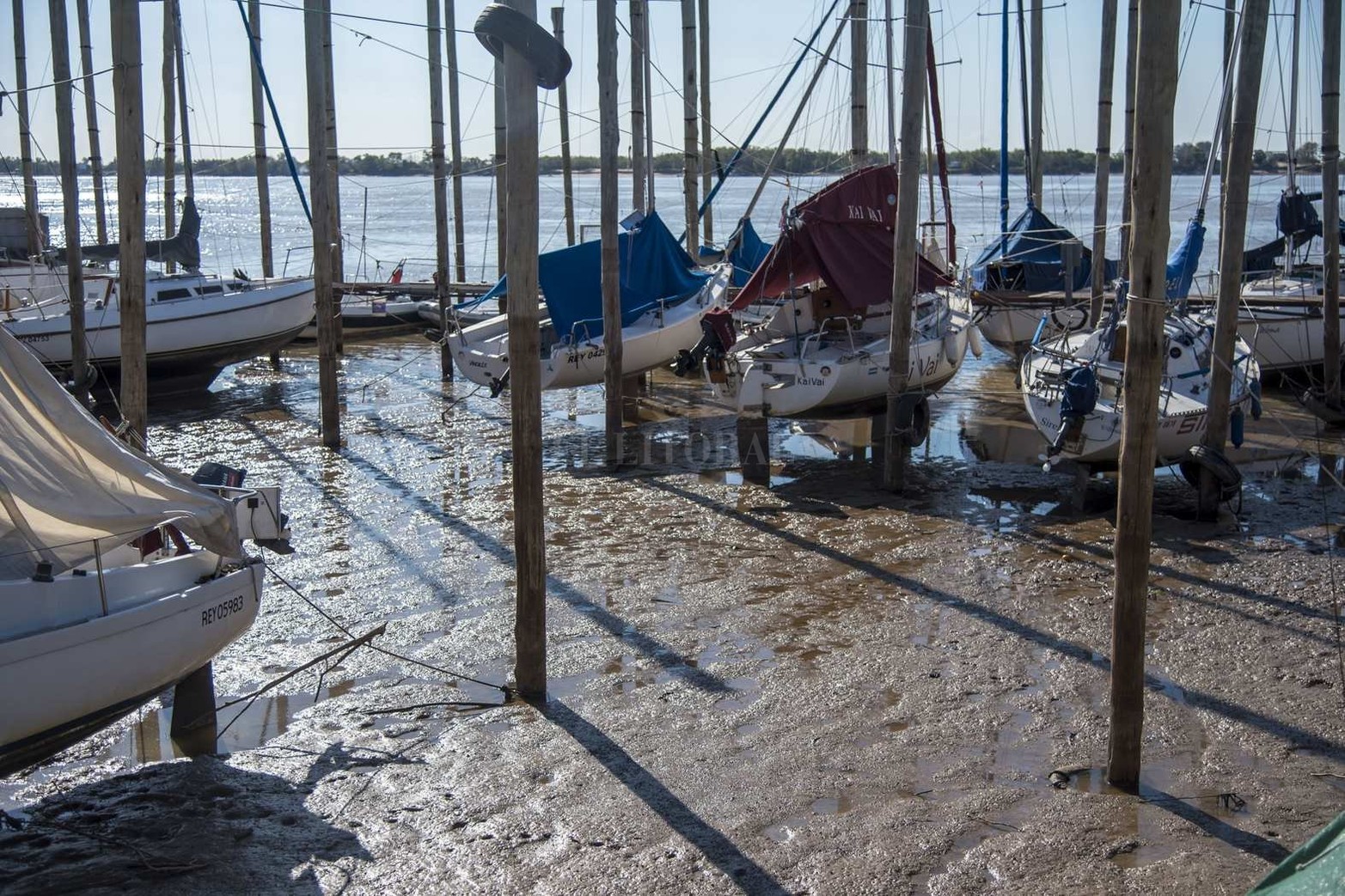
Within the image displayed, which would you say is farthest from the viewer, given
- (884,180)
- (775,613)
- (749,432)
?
(884,180)

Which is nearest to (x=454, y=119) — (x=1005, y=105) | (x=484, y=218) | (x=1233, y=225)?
(x=1005, y=105)

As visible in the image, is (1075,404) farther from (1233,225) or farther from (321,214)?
(321,214)

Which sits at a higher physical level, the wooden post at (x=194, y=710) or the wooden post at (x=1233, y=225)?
the wooden post at (x=1233, y=225)

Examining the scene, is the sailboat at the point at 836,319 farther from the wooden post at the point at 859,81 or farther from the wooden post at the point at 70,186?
the wooden post at the point at 70,186

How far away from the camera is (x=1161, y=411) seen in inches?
551

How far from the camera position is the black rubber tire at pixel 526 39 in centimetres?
765

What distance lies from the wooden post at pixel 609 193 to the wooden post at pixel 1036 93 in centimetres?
1313

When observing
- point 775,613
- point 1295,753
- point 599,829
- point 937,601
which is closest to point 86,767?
point 599,829

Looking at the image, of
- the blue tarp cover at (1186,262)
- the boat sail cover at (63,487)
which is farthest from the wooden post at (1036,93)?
the boat sail cover at (63,487)

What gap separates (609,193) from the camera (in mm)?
15859

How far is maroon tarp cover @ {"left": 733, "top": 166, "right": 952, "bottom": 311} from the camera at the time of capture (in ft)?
56.2

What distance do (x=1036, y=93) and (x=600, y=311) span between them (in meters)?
13.1

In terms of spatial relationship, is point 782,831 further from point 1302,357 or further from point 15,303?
point 15,303

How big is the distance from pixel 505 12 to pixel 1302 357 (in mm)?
16300
